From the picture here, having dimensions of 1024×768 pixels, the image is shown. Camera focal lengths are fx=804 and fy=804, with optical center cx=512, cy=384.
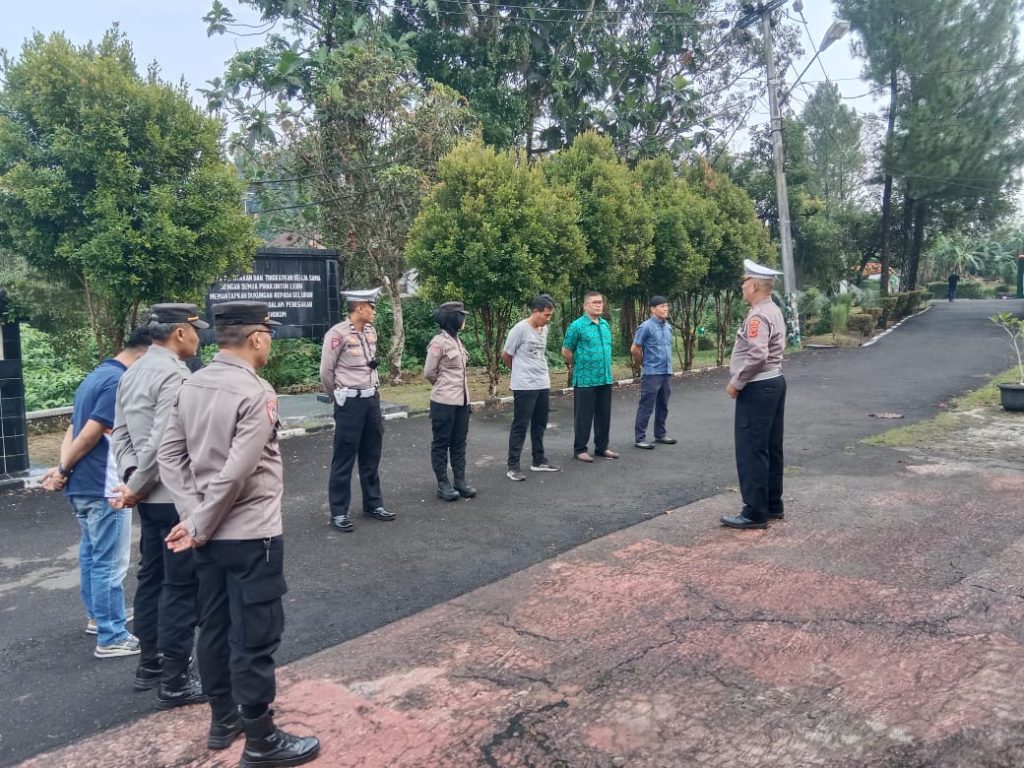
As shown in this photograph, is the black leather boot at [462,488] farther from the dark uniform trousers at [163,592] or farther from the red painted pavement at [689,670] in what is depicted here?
the dark uniform trousers at [163,592]

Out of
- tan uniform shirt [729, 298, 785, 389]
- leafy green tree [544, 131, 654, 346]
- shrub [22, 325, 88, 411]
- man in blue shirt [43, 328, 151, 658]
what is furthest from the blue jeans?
leafy green tree [544, 131, 654, 346]

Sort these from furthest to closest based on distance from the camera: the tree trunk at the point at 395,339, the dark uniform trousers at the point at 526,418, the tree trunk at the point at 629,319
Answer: the tree trunk at the point at 629,319 → the tree trunk at the point at 395,339 → the dark uniform trousers at the point at 526,418

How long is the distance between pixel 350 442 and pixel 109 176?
4.60 meters

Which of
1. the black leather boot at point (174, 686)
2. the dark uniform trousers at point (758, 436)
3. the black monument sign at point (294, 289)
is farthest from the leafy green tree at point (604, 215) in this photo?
the black leather boot at point (174, 686)

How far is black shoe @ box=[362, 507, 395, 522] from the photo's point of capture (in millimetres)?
6457

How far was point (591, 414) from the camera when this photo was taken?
28.2 ft

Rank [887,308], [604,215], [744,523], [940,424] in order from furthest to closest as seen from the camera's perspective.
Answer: [887,308] < [604,215] < [940,424] < [744,523]

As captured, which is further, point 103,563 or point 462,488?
point 462,488

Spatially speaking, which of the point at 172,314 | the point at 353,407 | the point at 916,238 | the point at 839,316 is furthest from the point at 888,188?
the point at 172,314

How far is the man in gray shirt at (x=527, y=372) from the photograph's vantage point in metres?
7.77

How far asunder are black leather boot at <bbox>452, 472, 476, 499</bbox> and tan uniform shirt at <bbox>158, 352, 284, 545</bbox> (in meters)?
3.99

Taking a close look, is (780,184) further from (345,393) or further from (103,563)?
(103,563)

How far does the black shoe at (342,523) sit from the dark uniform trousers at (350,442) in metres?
0.04

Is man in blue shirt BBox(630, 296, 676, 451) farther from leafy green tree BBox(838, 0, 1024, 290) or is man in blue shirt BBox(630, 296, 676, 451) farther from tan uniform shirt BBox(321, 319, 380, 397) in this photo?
leafy green tree BBox(838, 0, 1024, 290)
